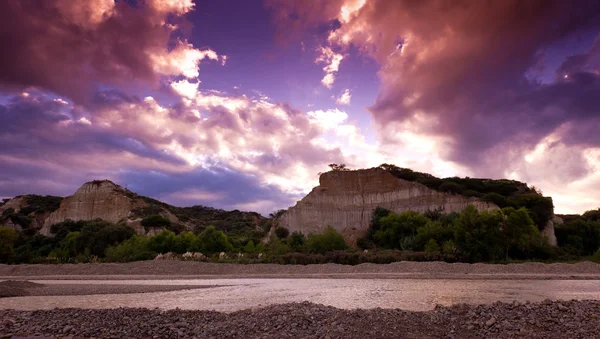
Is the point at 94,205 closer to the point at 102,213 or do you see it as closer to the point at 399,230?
the point at 102,213

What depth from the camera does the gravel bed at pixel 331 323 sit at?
8.85 meters

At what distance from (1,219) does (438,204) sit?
90.2 m

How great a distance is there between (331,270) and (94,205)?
218 ft

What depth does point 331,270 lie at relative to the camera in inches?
1499

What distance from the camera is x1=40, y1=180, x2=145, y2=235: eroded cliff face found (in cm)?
8506

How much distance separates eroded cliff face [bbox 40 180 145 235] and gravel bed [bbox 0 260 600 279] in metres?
40.8

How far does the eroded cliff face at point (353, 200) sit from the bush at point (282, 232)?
3.50 feet

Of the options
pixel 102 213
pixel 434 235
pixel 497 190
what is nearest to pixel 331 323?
pixel 434 235

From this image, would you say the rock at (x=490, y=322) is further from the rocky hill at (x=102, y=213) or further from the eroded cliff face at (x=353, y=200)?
the rocky hill at (x=102, y=213)

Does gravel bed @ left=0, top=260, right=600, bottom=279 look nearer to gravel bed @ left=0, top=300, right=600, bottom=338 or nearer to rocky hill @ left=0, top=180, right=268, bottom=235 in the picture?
gravel bed @ left=0, top=300, right=600, bottom=338

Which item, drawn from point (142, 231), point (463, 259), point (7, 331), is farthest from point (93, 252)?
point (7, 331)

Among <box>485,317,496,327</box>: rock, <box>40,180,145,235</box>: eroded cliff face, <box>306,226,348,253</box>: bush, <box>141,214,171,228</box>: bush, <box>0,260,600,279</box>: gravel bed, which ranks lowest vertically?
<box>0,260,600,279</box>: gravel bed

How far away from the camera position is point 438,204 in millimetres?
65062

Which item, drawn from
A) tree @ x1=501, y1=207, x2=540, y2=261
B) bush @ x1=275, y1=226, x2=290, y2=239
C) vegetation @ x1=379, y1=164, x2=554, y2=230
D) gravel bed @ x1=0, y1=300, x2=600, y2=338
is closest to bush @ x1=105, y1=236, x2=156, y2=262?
bush @ x1=275, y1=226, x2=290, y2=239
